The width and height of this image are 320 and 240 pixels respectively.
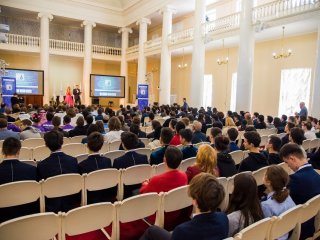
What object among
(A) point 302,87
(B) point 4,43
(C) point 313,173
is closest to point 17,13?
(B) point 4,43

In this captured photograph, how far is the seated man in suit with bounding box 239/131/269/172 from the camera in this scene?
12.1 ft

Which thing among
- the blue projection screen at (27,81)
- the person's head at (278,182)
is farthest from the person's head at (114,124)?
the blue projection screen at (27,81)

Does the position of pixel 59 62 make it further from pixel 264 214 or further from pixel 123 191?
pixel 264 214

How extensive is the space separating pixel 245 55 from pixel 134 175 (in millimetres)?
9320

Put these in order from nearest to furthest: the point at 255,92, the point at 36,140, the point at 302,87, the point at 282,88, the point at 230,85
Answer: the point at 36,140 < the point at 302,87 < the point at 282,88 < the point at 255,92 < the point at 230,85

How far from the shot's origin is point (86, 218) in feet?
7.04

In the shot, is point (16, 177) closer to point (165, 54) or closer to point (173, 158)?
point (173, 158)

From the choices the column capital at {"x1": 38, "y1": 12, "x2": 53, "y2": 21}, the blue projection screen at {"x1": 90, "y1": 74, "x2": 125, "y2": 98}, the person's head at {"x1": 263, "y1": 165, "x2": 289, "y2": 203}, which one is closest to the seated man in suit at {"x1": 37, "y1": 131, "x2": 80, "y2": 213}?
the person's head at {"x1": 263, "y1": 165, "x2": 289, "y2": 203}

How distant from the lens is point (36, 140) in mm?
5449

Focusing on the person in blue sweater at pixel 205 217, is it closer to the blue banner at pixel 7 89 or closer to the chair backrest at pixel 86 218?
the chair backrest at pixel 86 218

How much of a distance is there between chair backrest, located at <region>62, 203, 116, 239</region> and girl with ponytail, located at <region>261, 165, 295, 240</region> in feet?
4.15

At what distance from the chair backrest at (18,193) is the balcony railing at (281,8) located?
10014 mm

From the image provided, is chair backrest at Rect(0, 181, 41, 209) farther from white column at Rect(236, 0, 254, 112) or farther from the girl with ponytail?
white column at Rect(236, 0, 254, 112)

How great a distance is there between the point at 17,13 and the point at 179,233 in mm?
22372
